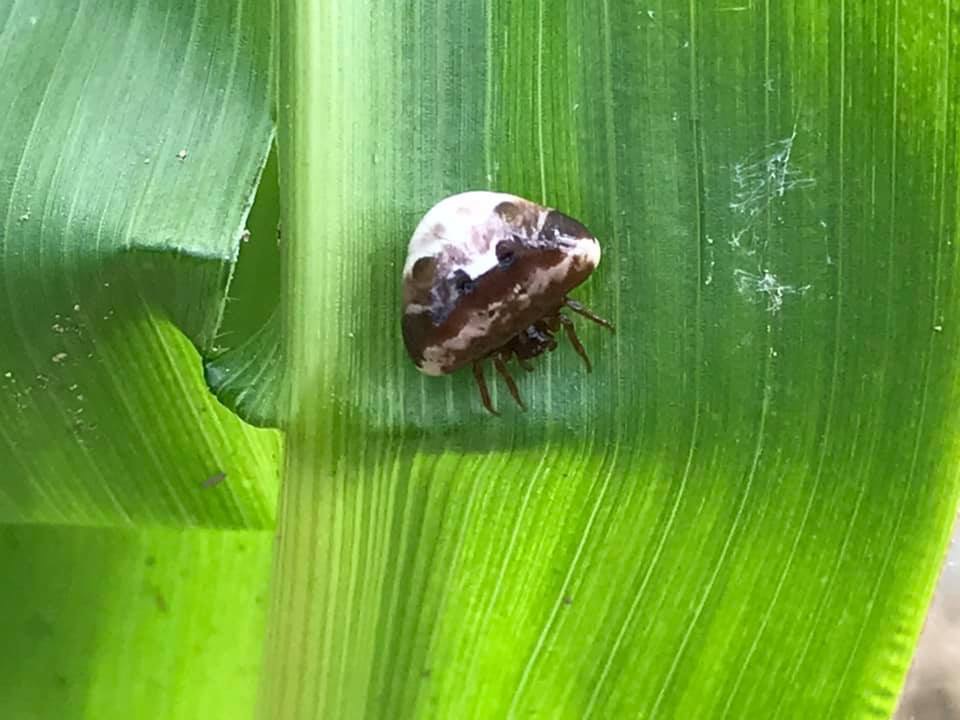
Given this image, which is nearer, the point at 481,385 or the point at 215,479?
the point at 481,385

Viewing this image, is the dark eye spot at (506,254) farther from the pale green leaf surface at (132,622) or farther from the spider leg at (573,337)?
the pale green leaf surface at (132,622)

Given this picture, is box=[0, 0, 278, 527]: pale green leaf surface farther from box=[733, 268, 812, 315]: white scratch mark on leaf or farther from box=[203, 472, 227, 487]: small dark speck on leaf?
box=[733, 268, 812, 315]: white scratch mark on leaf

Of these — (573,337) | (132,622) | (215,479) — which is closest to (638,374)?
(573,337)

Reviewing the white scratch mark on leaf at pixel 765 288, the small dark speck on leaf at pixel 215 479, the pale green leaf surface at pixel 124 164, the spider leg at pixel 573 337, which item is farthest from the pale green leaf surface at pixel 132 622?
the white scratch mark on leaf at pixel 765 288

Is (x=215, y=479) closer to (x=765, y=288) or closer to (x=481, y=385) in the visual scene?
(x=481, y=385)

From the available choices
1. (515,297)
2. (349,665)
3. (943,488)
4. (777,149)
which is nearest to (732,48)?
(777,149)
